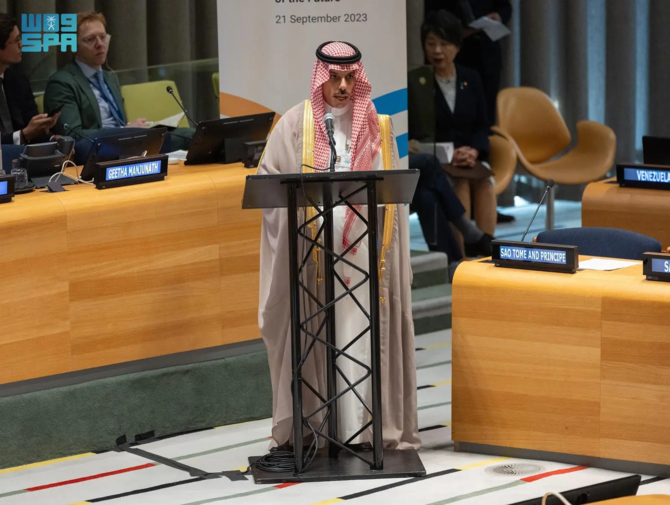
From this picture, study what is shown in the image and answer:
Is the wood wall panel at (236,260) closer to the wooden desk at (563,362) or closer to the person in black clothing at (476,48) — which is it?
the wooden desk at (563,362)

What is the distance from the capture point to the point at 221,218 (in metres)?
5.52

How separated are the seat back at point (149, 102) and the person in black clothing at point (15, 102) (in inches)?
26.5

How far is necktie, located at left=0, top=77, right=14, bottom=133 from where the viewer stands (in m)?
6.39

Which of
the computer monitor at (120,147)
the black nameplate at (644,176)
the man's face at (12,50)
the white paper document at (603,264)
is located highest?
the man's face at (12,50)

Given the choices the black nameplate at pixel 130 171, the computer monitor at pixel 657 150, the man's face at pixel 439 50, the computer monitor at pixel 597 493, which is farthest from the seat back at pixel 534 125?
the computer monitor at pixel 597 493

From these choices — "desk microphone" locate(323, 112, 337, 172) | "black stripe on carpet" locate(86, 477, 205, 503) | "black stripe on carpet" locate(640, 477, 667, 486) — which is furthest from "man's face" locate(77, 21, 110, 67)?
"black stripe on carpet" locate(640, 477, 667, 486)

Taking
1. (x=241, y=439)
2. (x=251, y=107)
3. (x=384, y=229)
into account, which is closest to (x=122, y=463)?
(x=241, y=439)

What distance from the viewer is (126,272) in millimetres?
5250

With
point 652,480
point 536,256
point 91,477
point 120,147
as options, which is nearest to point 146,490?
point 91,477

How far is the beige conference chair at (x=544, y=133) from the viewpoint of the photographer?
9516 millimetres

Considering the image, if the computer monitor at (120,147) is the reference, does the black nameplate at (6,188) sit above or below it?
below

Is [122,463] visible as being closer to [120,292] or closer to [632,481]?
[120,292]

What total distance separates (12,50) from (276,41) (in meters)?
1.41

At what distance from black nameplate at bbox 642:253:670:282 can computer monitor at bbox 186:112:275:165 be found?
196cm
